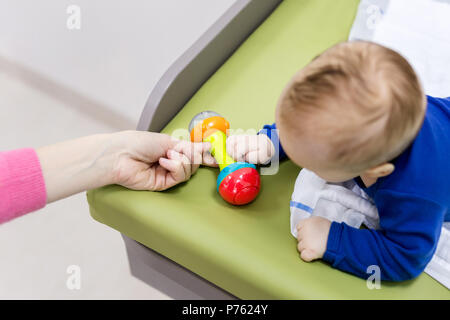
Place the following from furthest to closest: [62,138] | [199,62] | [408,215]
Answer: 1. [62,138]
2. [199,62]
3. [408,215]

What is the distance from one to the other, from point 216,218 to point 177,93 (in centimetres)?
24

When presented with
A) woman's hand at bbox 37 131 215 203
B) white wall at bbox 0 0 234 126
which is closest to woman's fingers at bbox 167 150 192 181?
woman's hand at bbox 37 131 215 203

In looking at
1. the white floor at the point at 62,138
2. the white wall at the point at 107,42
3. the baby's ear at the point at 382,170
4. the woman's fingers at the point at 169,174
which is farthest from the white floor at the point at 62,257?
the baby's ear at the point at 382,170

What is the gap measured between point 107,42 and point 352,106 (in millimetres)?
1093

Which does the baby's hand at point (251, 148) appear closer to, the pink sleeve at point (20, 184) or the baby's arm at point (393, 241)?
the baby's arm at point (393, 241)

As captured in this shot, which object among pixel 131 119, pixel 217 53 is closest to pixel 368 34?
pixel 217 53

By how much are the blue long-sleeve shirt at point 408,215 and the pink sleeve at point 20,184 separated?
42 centimetres

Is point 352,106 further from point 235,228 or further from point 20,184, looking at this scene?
point 20,184

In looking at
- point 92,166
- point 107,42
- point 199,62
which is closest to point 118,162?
point 92,166

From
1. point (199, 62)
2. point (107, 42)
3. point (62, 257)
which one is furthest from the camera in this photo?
point (107, 42)

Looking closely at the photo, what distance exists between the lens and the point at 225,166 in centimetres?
75

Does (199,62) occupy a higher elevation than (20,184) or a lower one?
higher

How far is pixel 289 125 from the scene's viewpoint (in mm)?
557

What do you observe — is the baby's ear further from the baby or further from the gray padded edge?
the gray padded edge
